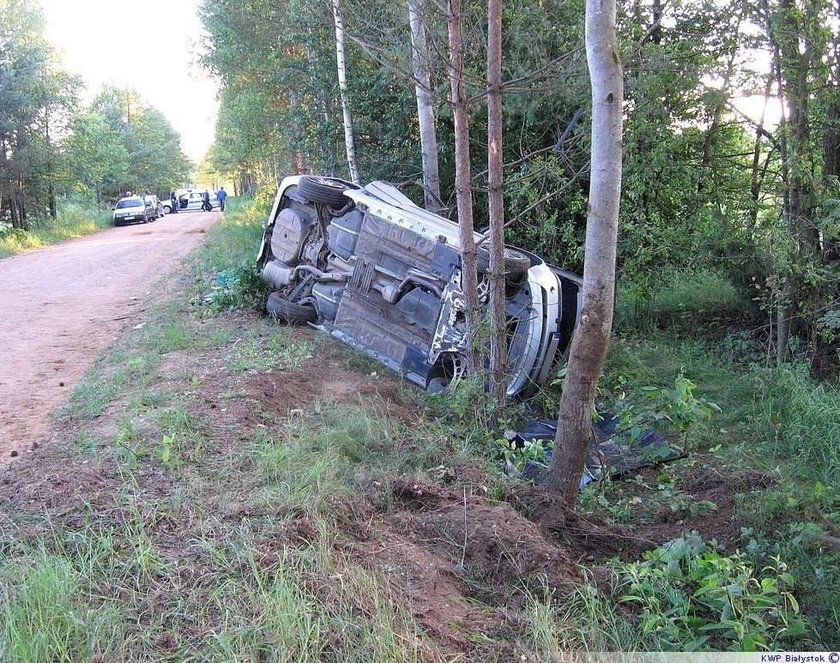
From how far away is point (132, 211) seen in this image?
30594mm

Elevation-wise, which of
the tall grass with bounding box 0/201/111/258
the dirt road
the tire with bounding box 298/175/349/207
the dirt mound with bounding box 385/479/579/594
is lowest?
the dirt mound with bounding box 385/479/579/594

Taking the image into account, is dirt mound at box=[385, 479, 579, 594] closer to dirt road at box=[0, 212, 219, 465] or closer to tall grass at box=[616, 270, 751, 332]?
dirt road at box=[0, 212, 219, 465]

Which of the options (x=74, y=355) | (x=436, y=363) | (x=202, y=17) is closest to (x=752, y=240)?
(x=436, y=363)

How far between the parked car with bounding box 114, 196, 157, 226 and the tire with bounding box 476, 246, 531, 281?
1109 inches

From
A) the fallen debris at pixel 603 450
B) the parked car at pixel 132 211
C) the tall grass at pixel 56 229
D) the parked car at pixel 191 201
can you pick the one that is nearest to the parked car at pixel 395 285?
the fallen debris at pixel 603 450

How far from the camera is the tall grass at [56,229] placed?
19.1 meters

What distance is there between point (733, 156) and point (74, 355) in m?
8.51

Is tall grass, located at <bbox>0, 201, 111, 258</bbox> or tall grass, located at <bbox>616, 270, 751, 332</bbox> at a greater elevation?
tall grass, located at <bbox>0, 201, 111, 258</bbox>

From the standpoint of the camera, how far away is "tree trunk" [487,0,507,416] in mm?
5074

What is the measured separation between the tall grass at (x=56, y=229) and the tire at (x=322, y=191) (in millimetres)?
12693

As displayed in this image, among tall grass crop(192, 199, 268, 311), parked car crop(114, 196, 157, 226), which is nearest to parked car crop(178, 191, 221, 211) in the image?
parked car crop(114, 196, 157, 226)

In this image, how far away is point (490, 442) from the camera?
532cm

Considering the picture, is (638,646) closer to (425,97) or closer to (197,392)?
(197,392)

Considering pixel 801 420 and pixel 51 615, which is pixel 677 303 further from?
pixel 51 615
